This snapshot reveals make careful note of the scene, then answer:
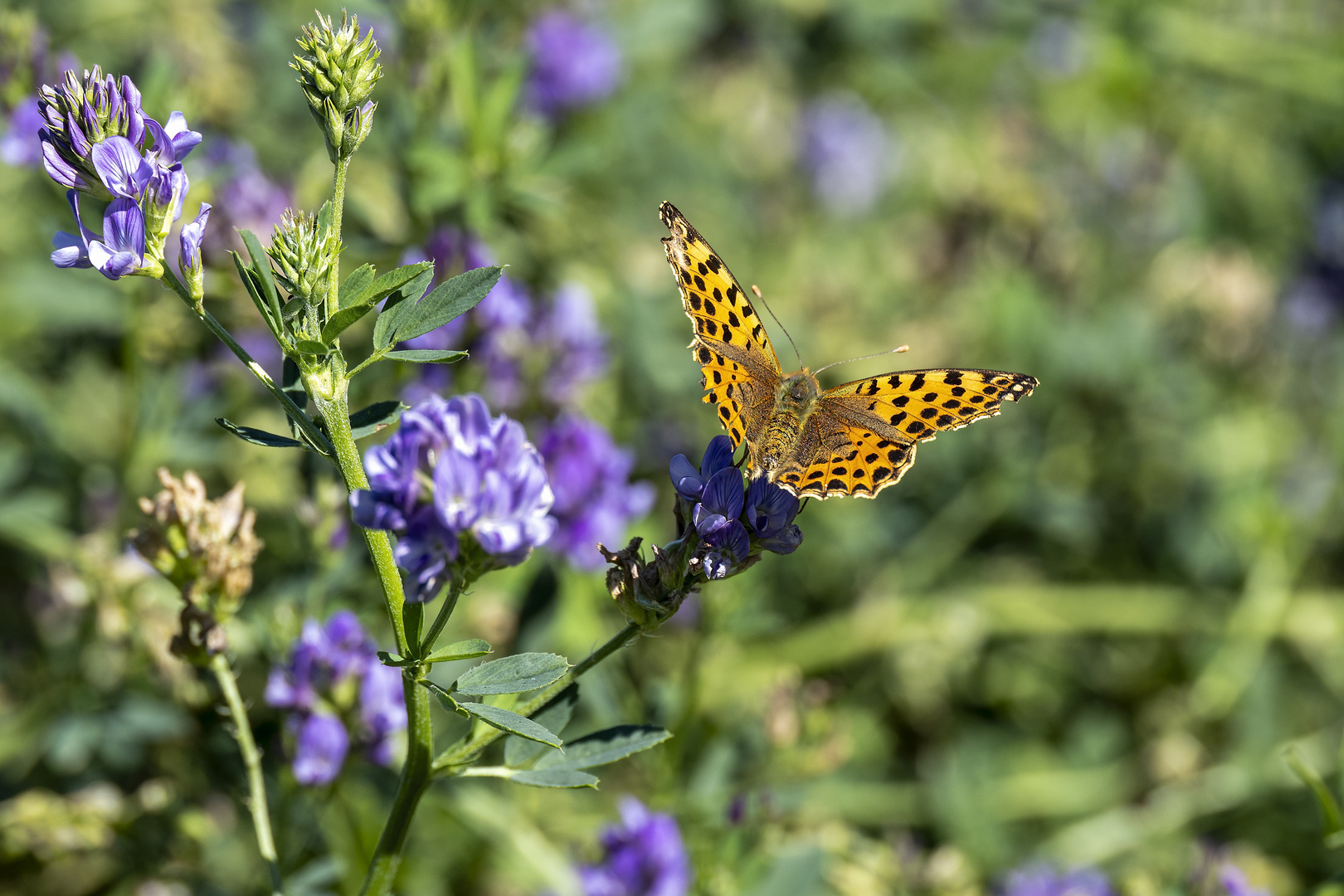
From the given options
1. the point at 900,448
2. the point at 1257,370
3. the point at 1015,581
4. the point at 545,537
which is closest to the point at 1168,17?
the point at 1257,370

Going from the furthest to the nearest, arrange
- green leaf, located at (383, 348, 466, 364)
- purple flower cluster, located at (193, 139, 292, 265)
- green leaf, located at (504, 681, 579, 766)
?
1. purple flower cluster, located at (193, 139, 292, 265)
2. green leaf, located at (504, 681, 579, 766)
3. green leaf, located at (383, 348, 466, 364)

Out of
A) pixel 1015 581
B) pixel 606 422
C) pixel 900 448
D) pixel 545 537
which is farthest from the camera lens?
pixel 1015 581

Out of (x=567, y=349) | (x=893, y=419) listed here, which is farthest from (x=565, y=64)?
(x=893, y=419)

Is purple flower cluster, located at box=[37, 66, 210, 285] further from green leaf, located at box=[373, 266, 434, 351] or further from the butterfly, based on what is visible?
the butterfly

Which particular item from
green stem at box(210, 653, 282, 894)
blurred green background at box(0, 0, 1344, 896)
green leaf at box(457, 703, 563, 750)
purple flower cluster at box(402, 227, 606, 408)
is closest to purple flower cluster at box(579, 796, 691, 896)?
blurred green background at box(0, 0, 1344, 896)

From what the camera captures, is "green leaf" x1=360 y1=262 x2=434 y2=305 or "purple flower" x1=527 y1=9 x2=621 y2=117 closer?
"green leaf" x1=360 y1=262 x2=434 y2=305

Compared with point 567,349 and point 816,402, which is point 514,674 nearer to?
point 816,402

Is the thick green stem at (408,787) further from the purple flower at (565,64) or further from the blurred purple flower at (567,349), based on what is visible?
the purple flower at (565,64)

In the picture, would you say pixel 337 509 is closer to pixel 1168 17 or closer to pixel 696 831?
pixel 696 831
